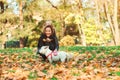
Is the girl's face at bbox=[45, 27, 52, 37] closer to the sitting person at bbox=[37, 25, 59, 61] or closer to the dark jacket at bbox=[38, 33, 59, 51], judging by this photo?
the sitting person at bbox=[37, 25, 59, 61]

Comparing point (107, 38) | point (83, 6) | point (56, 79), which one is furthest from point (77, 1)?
point (56, 79)

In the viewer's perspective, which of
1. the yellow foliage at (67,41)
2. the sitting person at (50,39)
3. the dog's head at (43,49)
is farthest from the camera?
the yellow foliage at (67,41)

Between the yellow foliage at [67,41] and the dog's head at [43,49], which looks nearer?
the dog's head at [43,49]

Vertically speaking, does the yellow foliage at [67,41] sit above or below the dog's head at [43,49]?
below

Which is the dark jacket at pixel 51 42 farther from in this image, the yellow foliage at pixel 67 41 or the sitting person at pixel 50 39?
the yellow foliage at pixel 67 41

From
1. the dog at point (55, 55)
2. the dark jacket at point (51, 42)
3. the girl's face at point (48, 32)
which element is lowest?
the dog at point (55, 55)

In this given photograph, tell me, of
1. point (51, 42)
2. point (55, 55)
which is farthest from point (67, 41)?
point (55, 55)

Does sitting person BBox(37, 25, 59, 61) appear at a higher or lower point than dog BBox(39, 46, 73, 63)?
higher

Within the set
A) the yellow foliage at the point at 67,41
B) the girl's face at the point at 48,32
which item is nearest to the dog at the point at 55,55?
the girl's face at the point at 48,32

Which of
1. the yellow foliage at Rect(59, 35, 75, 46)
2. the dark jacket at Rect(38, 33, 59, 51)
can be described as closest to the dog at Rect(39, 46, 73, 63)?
the dark jacket at Rect(38, 33, 59, 51)

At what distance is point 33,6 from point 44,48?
3239 centimetres

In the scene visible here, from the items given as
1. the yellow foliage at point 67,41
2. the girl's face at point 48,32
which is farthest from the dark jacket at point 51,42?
the yellow foliage at point 67,41

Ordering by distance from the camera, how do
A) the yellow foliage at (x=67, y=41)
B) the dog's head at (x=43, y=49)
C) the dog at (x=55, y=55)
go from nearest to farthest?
the dog at (x=55, y=55) < the dog's head at (x=43, y=49) < the yellow foliage at (x=67, y=41)

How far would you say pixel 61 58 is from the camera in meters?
9.44
